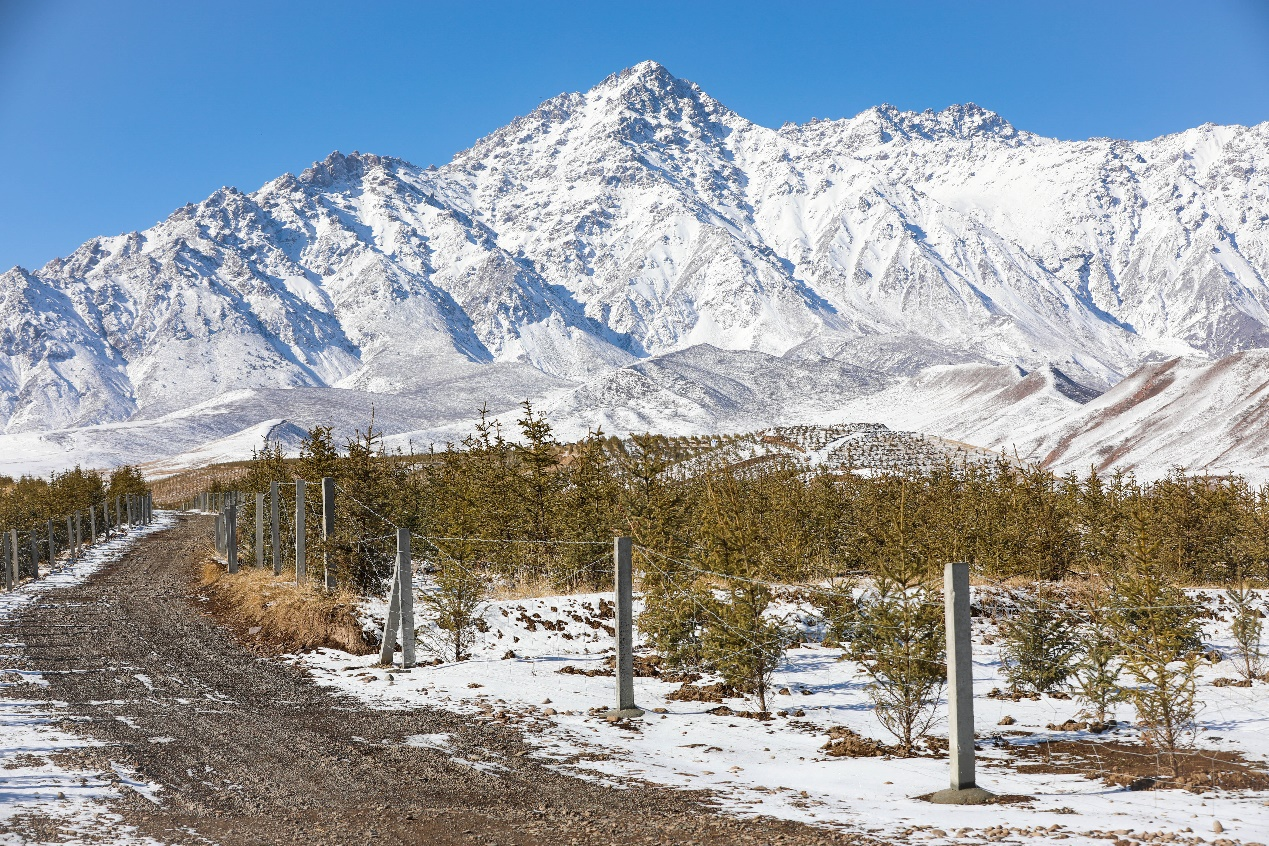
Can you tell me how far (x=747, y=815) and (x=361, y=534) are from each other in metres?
12.1

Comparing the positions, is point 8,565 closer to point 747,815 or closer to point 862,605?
point 862,605

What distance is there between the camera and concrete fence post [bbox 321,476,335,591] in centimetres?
1631

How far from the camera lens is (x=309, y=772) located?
8.58 m

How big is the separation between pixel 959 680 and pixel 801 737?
8.64 feet

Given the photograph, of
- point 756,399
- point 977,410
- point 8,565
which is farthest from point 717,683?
point 756,399

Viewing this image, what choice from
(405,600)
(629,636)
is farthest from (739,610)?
(405,600)

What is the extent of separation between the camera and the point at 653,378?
19425 cm

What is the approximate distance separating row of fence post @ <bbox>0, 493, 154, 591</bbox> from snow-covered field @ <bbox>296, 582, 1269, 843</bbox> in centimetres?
1666

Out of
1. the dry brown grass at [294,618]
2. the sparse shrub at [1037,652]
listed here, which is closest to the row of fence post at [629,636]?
the dry brown grass at [294,618]

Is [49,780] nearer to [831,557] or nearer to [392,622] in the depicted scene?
[392,622]

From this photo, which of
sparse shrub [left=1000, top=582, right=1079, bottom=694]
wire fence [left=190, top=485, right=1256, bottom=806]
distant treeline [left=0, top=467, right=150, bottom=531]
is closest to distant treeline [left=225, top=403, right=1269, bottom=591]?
wire fence [left=190, top=485, right=1256, bottom=806]

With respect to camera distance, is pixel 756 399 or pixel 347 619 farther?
pixel 756 399

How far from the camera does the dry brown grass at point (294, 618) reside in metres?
15.2

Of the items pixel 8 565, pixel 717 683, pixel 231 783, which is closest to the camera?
pixel 231 783
